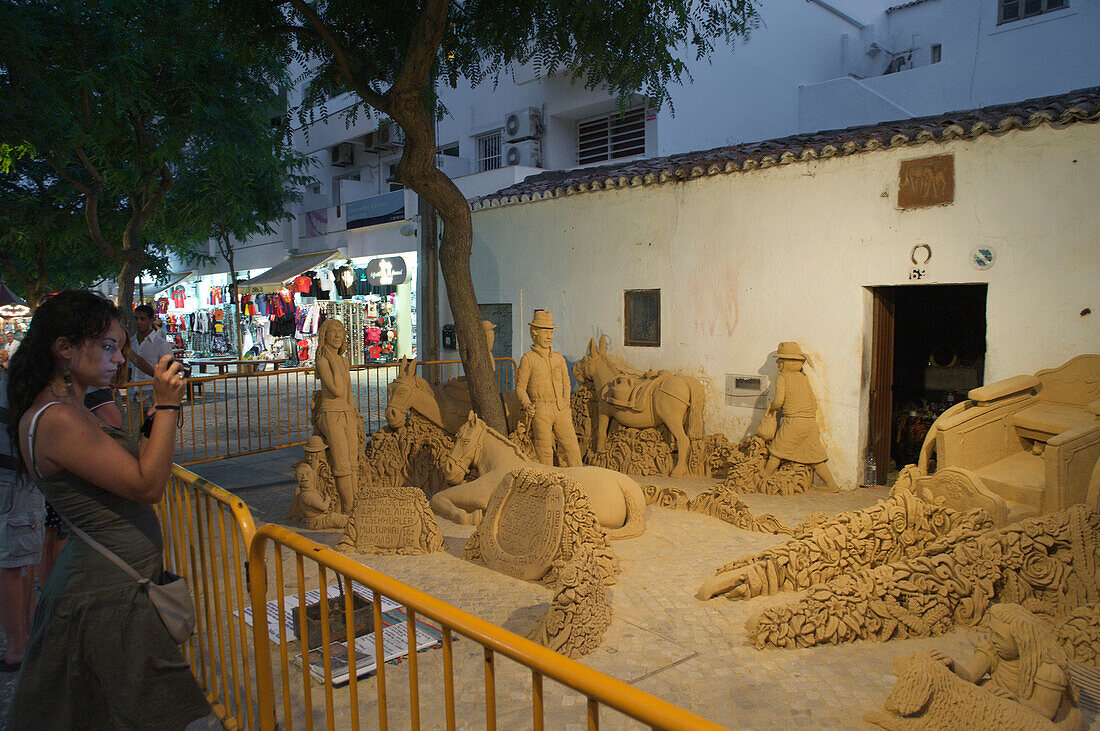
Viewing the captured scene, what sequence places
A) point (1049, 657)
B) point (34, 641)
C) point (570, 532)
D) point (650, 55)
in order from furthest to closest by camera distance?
point (650, 55)
point (570, 532)
point (1049, 657)
point (34, 641)

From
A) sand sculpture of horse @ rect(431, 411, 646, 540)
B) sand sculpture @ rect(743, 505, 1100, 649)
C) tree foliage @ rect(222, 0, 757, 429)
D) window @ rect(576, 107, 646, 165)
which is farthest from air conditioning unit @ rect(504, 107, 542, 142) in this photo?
sand sculpture @ rect(743, 505, 1100, 649)

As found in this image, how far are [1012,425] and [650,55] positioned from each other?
553cm

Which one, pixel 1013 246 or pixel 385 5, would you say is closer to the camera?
pixel 1013 246

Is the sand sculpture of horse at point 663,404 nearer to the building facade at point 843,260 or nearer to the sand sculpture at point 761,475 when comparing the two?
the building facade at point 843,260

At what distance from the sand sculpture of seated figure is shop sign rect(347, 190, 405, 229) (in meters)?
18.3

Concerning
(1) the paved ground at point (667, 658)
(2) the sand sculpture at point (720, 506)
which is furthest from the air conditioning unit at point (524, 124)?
(1) the paved ground at point (667, 658)

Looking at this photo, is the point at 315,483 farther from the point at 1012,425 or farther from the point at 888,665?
the point at 1012,425

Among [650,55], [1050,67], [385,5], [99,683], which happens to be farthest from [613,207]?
[99,683]

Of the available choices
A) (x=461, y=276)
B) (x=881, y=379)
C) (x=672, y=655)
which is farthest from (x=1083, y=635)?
(x=461, y=276)

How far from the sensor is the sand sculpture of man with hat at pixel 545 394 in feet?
27.6

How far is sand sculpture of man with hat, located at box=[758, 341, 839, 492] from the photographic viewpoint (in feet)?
26.7

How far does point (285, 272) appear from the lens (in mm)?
23516

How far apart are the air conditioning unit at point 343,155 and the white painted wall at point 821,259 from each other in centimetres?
1536

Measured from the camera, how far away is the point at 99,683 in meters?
2.50
